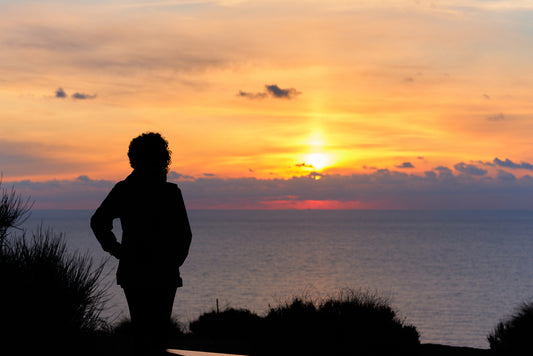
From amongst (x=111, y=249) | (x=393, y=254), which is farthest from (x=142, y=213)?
(x=393, y=254)

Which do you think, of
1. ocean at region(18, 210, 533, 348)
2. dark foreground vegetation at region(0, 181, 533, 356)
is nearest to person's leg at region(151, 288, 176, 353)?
dark foreground vegetation at region(0, 181, 533, 356)

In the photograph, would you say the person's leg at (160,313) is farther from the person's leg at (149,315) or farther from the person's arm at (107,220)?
the person's arm at (107,220)

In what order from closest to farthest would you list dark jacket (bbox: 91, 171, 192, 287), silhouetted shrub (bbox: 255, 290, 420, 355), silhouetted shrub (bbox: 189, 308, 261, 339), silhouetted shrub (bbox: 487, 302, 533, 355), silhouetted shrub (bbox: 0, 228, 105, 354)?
1. dark jacket (bbox: 91, 171, 192, 287)
2. silhouetted shrub (bbox: 0, 228, 105, 354)
3. silhouetted shrub (bbox: 255, 290, 420, 355)
4. silhouetted shrub (bbox: 487, 302, 533, 355)
5. silhouetted shrub (bbox: 189, 308, 261, 339)

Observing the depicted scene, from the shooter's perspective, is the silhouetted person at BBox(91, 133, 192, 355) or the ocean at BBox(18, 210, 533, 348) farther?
the ocean at BBox(18, 210, 533, 348)

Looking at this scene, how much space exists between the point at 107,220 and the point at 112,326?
9.87m

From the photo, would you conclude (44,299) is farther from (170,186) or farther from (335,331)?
(335,331)

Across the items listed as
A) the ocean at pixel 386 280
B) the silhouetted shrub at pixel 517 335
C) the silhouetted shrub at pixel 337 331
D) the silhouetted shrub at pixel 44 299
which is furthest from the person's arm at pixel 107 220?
the ocean at pixel 386 280

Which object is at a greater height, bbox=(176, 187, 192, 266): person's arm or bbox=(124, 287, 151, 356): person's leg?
bbox=(176, 187, 192, 266): person's arm

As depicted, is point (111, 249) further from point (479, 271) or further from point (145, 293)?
point (479, 271)

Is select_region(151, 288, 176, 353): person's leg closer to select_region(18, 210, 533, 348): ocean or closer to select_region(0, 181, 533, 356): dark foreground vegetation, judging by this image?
select_region(0, 181, 533, 356): dark foreground vegetation

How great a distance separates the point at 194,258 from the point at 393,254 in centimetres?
5135

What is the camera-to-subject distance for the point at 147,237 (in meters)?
5.19

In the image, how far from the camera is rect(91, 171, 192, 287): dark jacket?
5.19 metres

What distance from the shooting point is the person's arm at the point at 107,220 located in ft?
17.2
